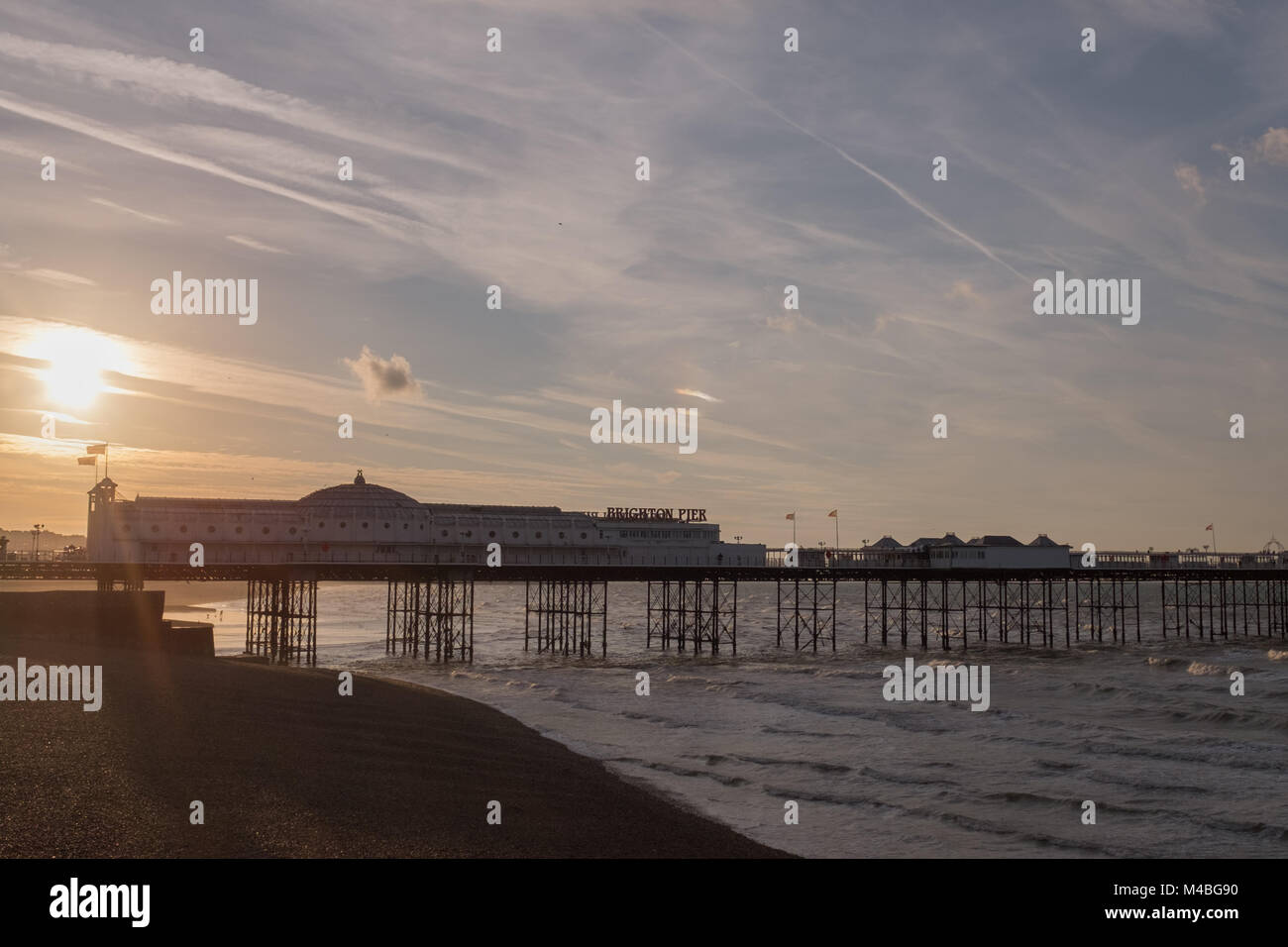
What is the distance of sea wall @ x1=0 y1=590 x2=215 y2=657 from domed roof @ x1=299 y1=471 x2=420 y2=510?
30.6 meters

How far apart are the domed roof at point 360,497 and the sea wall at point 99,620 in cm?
3058

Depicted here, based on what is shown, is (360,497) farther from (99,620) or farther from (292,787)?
(292,787)

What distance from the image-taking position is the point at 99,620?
37062mm

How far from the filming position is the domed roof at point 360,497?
69188mm

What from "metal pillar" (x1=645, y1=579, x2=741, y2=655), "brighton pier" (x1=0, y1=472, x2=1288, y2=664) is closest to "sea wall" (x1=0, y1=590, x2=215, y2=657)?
"brighton pier" (x1=0, y1=472, x2=1288, y2=664)

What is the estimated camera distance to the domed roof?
69188 millimetres

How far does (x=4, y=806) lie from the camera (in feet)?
43.9

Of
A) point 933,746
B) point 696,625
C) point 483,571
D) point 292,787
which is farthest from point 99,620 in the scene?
point 696,625

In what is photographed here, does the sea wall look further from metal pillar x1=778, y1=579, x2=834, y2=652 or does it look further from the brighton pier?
metal pillar x1=778, y1=579, x2=834, y2=652

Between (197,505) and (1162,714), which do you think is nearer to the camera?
(1162,714)

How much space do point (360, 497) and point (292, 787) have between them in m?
55.3
